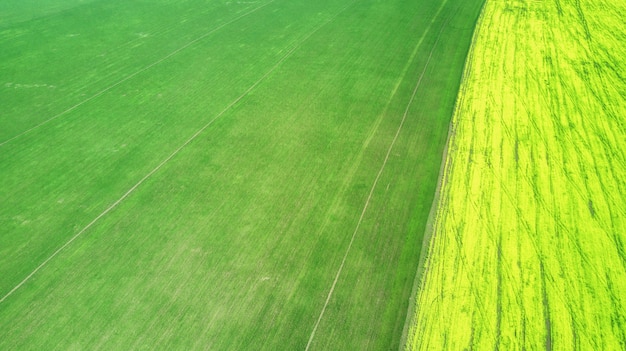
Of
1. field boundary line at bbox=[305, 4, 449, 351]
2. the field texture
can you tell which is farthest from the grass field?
the field texture

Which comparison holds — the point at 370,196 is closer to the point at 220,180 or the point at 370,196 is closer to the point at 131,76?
the point at 220,180

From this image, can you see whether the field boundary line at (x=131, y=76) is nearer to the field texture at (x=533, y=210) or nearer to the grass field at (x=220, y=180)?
the grass field at (x=220, y=180)

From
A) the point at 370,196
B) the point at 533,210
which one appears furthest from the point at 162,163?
the point at 533,210

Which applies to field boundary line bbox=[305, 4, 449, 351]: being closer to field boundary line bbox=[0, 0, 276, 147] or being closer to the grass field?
the grass field

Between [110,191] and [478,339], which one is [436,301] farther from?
[110,191]

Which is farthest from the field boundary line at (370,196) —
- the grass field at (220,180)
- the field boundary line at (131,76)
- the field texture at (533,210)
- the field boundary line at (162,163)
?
the field boundary line at (131,76)

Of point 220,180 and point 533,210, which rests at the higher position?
point 533,210

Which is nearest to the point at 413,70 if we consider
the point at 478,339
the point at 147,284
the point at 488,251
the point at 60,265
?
the point at 488,251
